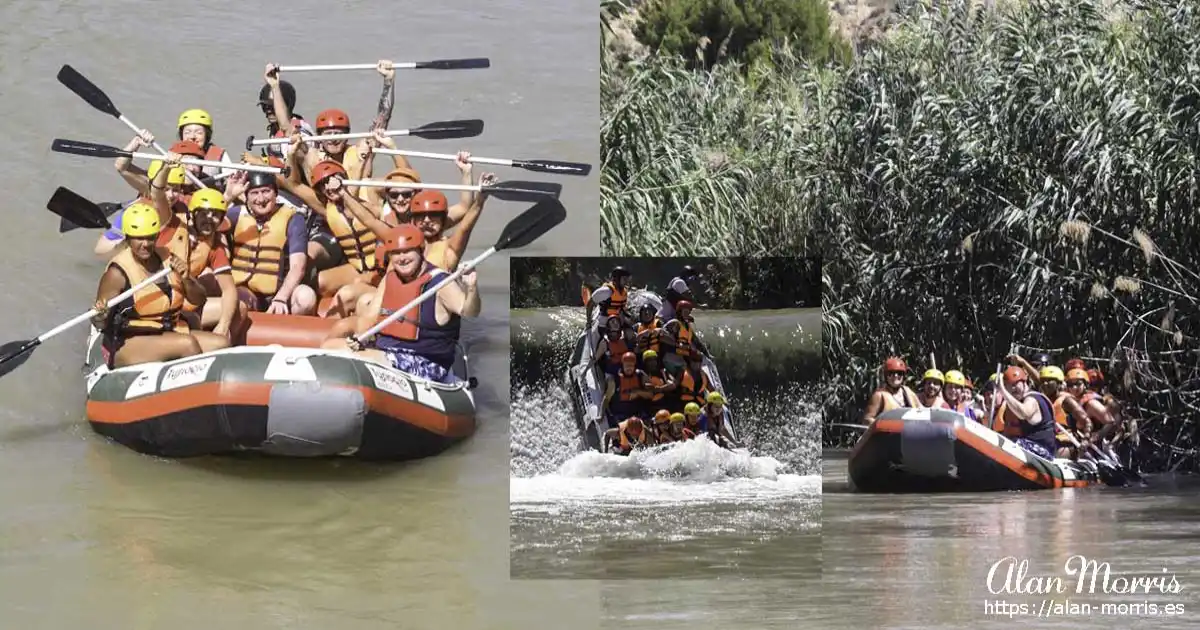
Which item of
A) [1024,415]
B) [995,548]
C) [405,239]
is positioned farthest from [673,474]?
[1024,415]

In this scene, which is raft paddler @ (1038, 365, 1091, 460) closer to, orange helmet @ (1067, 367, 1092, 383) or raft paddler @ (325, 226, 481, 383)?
orange helmet @ (1067, 367, 1092, 383)

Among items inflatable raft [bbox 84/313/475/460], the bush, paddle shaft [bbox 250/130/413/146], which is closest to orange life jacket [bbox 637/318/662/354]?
inflatable raft [bbox 84/313/475/460]

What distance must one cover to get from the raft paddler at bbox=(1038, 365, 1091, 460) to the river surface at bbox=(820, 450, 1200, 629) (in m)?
0.19

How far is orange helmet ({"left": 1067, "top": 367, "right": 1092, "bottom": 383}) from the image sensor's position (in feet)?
26.5

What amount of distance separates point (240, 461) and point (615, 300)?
2.29 metres

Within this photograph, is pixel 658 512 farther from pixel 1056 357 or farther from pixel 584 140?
pixel 584 140

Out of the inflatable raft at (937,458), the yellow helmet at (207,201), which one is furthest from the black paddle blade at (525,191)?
the inflatable raft at (937,458)

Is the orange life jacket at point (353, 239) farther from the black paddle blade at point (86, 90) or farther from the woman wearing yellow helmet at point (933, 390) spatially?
the woman wearing yellow helmet at point (933, 390)

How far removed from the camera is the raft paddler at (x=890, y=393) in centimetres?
807

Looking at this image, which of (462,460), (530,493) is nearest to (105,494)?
(462,460)

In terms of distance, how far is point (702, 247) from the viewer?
328 inches

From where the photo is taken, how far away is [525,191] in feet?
21.9

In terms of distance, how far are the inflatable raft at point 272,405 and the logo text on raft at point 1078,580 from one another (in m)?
2.02

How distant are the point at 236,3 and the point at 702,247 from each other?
3.26 m
